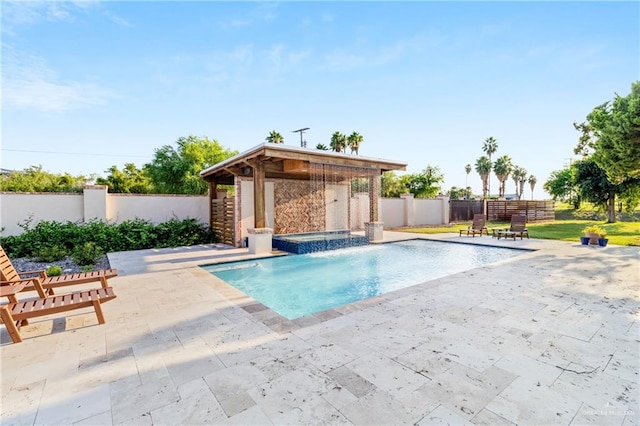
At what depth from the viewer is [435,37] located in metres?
8.52

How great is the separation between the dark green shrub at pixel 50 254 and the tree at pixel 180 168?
12.2m

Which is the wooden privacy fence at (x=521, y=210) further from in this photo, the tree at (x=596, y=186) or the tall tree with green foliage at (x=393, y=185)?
the tall tree with green foliage at (x=393, y=185)

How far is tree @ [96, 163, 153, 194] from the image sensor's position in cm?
2378

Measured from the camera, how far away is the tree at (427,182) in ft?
90.0

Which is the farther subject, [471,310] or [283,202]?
[283,202]

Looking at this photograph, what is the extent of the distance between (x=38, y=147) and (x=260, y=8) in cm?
2884

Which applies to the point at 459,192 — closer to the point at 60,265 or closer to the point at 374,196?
the point at 374,196

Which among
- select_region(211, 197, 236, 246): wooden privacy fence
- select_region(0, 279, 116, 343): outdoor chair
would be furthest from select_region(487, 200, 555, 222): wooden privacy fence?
select_region(0, 279, 116, 343): outdoor chair

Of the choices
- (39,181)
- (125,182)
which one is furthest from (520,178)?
(39,181)

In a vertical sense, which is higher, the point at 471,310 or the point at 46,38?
the point at 46,38

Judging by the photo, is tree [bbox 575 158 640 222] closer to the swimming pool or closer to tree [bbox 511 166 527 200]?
the swimming pool

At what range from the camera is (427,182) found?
2744 cm

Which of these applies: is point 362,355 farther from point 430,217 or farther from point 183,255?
point 430,217

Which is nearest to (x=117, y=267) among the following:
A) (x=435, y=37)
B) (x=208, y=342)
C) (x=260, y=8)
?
(x=208, y=342)
